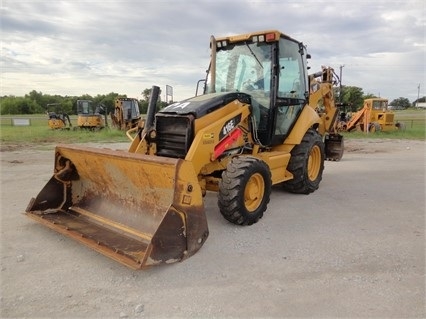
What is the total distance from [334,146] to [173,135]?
A: 5279mm

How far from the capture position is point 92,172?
4.94 metres

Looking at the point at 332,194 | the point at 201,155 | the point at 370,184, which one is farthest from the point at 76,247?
the point at 370,184

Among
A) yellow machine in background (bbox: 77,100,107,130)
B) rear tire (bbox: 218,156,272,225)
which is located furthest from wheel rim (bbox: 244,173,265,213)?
yellow machine in background (bbox: 77,100,107,130)

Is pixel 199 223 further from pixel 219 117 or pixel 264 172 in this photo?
pixel 219 117

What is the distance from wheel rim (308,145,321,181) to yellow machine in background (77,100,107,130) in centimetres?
2031

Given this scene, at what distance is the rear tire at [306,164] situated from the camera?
632cm

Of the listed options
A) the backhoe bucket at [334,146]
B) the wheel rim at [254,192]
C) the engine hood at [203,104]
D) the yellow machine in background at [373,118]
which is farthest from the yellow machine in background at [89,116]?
the wheel rim at [254,192]

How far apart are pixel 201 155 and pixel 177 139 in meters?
0.51

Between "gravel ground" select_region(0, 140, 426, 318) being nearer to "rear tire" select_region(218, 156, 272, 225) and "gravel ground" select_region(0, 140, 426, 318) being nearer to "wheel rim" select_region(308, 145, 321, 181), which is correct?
"rear tire" select_region(218, 156, 272, 225)

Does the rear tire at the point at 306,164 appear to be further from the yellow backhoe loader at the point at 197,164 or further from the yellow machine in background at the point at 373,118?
the yellow machine in background at the point at 373,118

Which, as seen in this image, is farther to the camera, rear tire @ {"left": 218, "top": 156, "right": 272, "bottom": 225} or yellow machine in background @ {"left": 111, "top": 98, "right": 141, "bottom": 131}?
yellow machine in background @ {"left": 111, "top": 98, "right": 141, "bottom": 131}

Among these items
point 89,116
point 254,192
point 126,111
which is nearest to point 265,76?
point 254,192

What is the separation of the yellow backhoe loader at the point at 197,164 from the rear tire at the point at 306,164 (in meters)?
Result: 0.02

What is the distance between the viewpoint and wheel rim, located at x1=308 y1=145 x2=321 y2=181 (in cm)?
701
